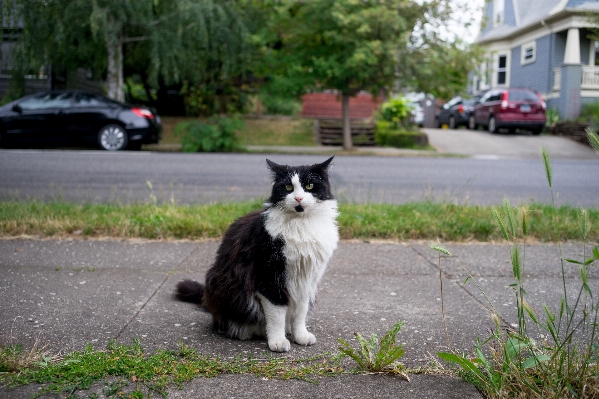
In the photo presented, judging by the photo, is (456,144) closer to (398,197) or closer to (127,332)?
(398,197)

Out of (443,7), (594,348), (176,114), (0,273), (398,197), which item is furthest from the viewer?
(176,114)

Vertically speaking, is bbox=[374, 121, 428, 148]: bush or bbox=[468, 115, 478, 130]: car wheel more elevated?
bbox=[468, 115, 478, 130]: car wheel

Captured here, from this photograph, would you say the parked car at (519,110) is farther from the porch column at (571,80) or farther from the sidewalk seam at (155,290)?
the sidewalk seam at (155,290)

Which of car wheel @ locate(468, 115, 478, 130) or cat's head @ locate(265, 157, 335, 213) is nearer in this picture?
cat's head @ locate(265, 157, 335, 213)

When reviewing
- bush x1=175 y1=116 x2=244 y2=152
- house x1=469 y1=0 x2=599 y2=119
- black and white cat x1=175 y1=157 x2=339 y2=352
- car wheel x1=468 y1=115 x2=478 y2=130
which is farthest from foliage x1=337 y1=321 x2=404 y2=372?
car wheel x1=468 y1=115 x2=478 y2=130

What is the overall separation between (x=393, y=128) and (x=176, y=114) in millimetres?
10763

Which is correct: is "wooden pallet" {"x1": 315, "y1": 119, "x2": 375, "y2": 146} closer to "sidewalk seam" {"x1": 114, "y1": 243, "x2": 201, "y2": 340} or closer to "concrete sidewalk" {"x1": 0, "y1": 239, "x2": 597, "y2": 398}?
"concrete sidewalk" {"x1": 0, "y1": 239, "x2": 597, "y2": 398}

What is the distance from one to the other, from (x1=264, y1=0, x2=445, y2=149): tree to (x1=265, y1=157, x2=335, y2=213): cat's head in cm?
1384

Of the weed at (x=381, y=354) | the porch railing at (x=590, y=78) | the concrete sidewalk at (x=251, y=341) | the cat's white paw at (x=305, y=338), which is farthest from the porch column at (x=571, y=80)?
the weed at (x=381, y=354)

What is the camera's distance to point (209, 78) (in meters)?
24.6

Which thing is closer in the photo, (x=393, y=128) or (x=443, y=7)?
(x=443, y=7)

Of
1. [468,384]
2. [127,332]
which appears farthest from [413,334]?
[127,332]

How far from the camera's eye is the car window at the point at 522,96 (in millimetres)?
23469

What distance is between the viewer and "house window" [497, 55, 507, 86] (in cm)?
A: 3328
